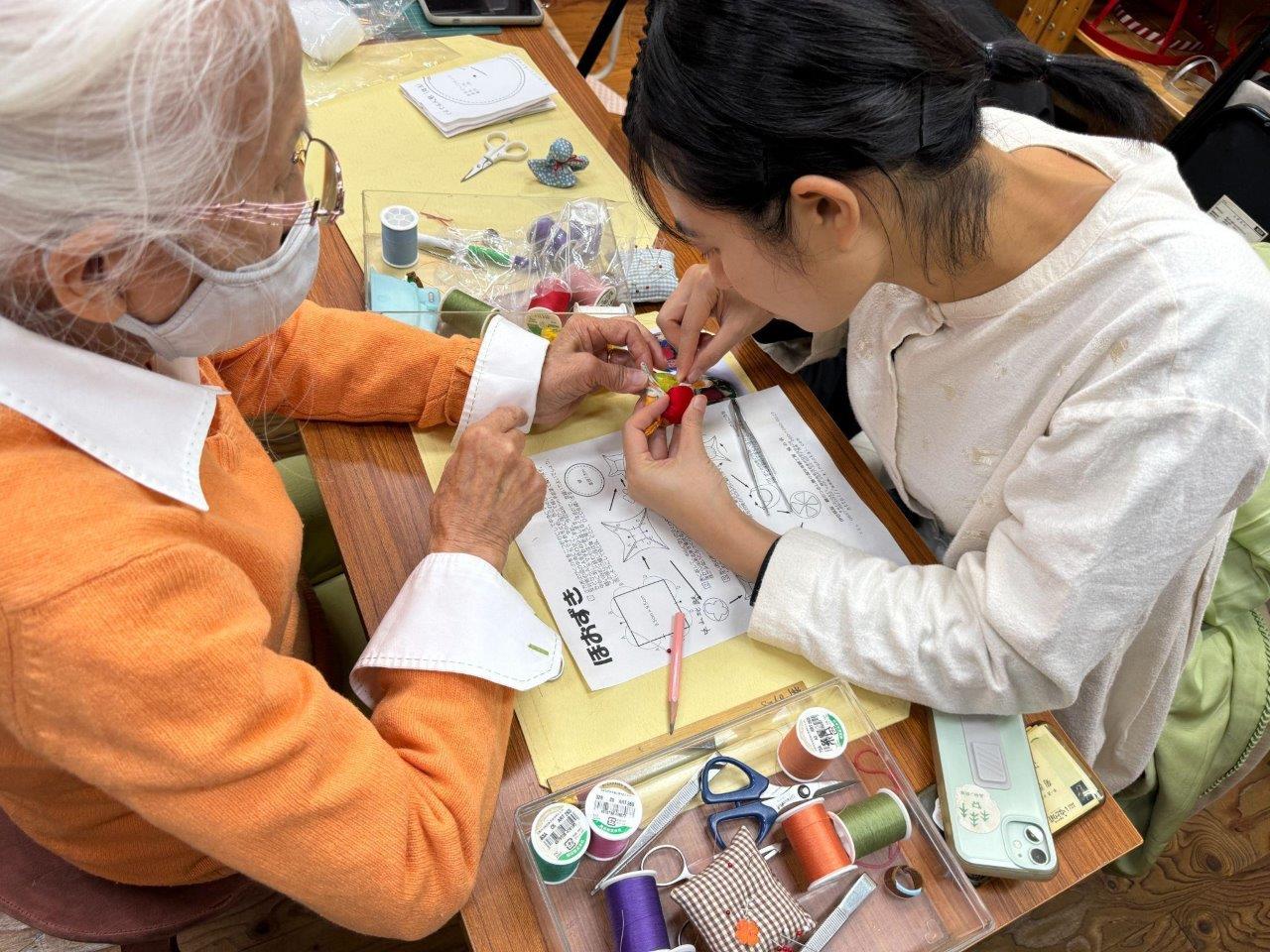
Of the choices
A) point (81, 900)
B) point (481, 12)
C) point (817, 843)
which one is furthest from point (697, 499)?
point (481, 12)

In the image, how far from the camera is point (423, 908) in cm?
75

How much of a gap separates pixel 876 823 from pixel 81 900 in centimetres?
87

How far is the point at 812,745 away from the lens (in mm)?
854

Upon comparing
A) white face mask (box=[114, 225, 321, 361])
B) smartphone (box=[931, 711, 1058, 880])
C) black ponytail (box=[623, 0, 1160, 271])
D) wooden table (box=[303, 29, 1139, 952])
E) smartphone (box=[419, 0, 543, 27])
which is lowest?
wooden table (box=[303, 29, 1139, 952])

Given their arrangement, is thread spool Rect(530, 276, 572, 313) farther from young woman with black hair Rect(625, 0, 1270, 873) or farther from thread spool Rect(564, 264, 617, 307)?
young woman with black hair Rect(625, 0, 1270, 873)

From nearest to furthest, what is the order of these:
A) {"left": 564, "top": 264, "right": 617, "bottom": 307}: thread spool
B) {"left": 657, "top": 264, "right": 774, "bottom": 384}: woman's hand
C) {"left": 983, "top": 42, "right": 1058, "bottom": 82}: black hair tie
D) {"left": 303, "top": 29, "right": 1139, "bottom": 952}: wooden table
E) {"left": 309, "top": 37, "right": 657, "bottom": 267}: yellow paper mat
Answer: {"left": 303, "top": 29, "right": 1139, "bottom": 952}: wooden table < {"left": 983, "top": 42, "right": 1058, "bottom": 82}: black hair tie < {"left": 657, "top": 264, "right": 774, "bottom": 384}: woman's hand < {"left": 564, "top": 264, "right": 617, "bottom": 307}: thread spool < {"left": 309, "top": 37, "right": 657, "bottom": 267}: yellow paper mat

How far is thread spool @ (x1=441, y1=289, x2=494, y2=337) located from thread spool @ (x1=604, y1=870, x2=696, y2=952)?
0.78 metres

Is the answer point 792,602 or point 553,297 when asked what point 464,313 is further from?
point 792,602

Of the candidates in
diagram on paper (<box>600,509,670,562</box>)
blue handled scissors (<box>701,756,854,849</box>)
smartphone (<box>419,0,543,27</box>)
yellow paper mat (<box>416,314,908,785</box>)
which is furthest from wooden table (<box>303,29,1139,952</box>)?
smartphone (<box>419,0,543,27</box>)

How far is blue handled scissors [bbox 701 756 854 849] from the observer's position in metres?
0.85

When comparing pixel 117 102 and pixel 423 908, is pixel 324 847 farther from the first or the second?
pixel 117 102

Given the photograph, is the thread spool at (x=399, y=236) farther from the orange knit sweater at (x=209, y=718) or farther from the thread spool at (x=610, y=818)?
the thread spool at (x=610, y=818)

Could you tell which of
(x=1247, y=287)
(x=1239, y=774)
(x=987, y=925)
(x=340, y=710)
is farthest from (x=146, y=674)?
(x=1239, y=774)

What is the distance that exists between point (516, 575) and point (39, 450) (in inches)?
20.2
